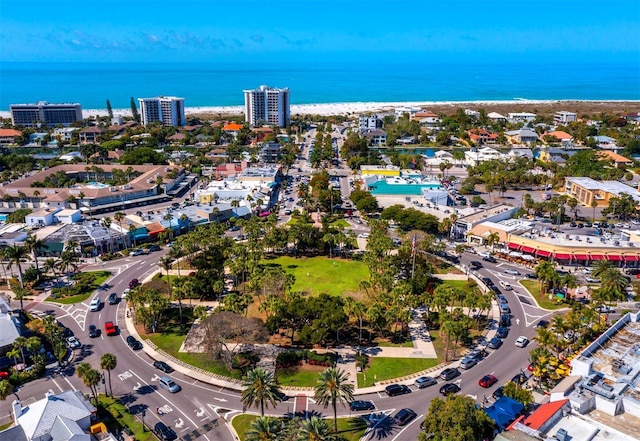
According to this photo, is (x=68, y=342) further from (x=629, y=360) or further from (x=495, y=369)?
(x=629, y=360)

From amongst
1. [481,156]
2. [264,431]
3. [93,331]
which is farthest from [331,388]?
[481,156]

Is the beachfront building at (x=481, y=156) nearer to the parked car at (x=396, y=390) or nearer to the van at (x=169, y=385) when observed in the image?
the parked car at (x=396, y=390)

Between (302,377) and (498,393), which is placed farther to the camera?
(302,377)

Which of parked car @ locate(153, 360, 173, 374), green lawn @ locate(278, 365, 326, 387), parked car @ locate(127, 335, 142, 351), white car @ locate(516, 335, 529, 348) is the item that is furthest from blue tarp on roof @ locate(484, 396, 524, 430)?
parked car @ locate(127, 335, 142, 351)

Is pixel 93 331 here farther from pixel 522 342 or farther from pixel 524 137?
pixel 524 137

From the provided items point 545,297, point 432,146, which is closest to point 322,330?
point 545,297

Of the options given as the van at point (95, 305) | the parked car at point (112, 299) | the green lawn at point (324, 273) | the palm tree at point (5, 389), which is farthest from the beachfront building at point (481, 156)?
the palm tree at point (5, 389)

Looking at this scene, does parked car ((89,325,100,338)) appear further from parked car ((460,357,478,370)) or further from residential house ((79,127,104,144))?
residential house ((79,127,104,144))
